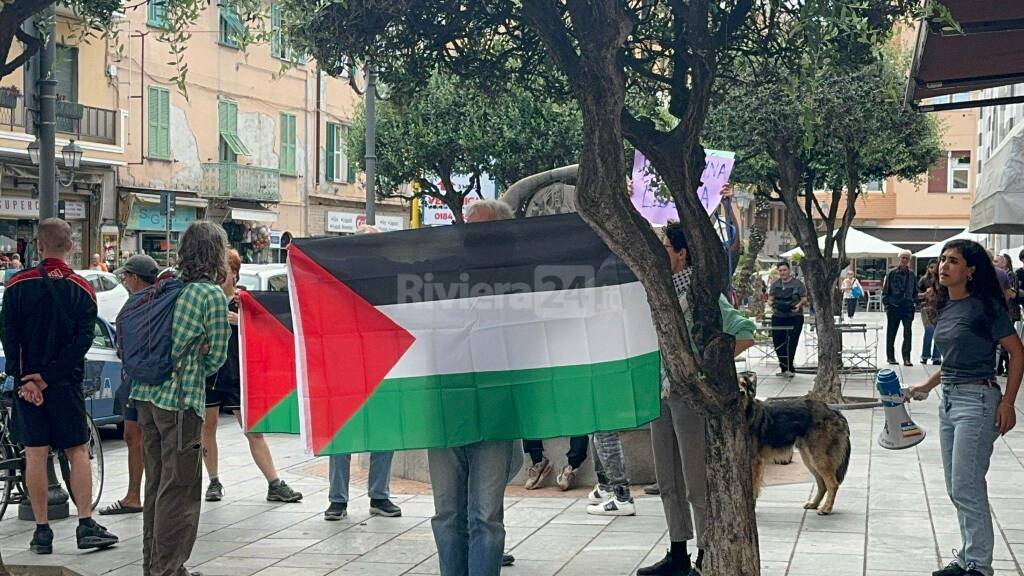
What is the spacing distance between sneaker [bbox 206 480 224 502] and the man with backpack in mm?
2670

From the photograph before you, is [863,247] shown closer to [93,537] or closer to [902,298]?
[902,298]

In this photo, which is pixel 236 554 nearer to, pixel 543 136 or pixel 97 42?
pixel 543 136

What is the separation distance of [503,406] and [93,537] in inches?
122

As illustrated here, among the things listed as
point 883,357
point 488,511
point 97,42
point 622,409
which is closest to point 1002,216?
point 622,409

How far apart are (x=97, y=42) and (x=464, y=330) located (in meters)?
28.9

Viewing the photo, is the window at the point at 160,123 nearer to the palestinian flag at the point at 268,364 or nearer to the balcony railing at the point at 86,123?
the balcony railing at the point at 86,123

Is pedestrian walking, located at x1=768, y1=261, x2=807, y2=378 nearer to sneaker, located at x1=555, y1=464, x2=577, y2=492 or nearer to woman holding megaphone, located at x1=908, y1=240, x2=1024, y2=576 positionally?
sneaker, located at x1=555, y1=464, x2=577, y2=492

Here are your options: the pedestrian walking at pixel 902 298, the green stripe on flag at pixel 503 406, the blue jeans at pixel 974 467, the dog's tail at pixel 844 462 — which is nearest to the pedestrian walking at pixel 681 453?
the green stripe on flag at pixel 503 406

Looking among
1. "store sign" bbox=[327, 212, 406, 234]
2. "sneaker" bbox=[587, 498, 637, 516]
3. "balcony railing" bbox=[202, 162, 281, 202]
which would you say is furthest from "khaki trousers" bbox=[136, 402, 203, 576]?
"store sign" bbox=[327, 212, 406, 234]

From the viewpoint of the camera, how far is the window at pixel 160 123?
113 ft

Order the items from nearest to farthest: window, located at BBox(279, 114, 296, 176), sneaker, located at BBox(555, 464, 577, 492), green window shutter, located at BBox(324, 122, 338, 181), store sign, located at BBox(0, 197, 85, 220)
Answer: sneaker, located at BBox(555, 464, 577, 492) → store sign, located at BBox(0, 197, 85, 220) → window, located at BBox(279, 114, 296, 176) → green window shutter, located at BBox(324, 122, 338, 181)

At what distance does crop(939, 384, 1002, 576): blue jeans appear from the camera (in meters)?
6.40

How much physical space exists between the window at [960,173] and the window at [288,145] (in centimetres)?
3084

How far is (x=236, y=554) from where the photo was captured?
7.49 m
